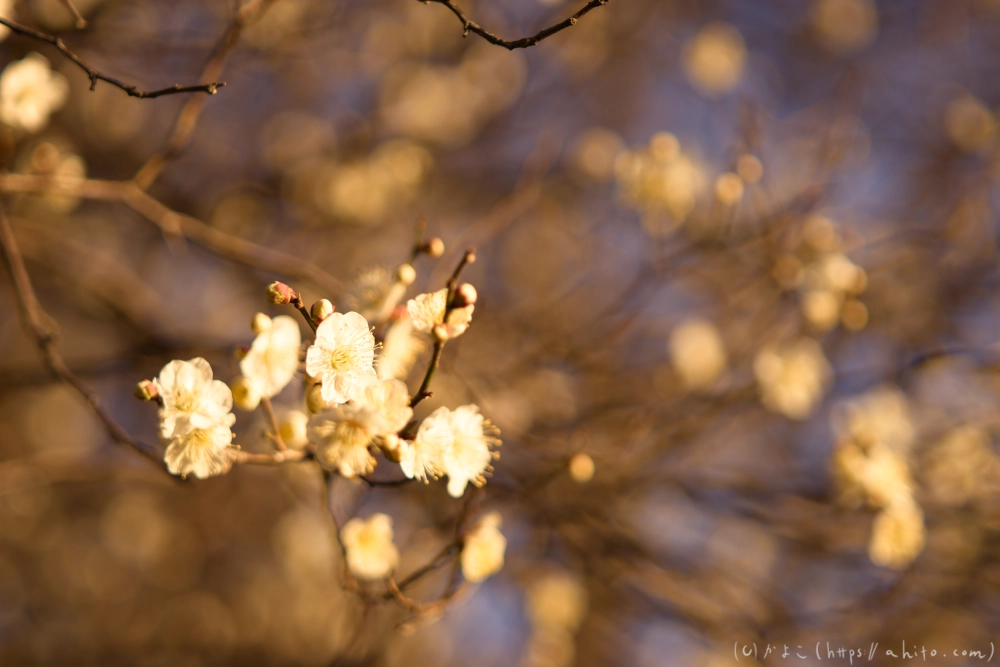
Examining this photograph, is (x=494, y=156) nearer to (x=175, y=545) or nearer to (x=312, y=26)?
(x=312, y=26)

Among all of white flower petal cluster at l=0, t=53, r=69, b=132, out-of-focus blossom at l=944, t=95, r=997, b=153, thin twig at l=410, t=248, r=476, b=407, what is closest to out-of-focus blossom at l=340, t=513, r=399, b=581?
thin twig at l=410, t=248, r=476, b=407

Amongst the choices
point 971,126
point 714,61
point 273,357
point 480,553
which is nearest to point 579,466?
point 480,553

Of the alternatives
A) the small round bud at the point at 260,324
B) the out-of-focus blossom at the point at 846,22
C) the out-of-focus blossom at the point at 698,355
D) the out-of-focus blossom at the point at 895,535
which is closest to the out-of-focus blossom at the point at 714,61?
the out-of-focus blossom at the point at 846,22

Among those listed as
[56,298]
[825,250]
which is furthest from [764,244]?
[56,298]

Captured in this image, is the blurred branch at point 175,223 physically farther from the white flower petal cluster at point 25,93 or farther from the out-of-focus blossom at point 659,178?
the out-of-focus blossom at point 659,178

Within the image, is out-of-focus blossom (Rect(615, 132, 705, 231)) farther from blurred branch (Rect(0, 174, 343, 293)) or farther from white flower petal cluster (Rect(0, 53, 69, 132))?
white flower petal cluster (Rect(0, 53, 69, 132))

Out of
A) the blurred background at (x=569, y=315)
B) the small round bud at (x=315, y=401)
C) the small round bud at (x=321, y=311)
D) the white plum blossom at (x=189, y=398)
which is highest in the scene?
the small round bud at (x=321, y=311)
